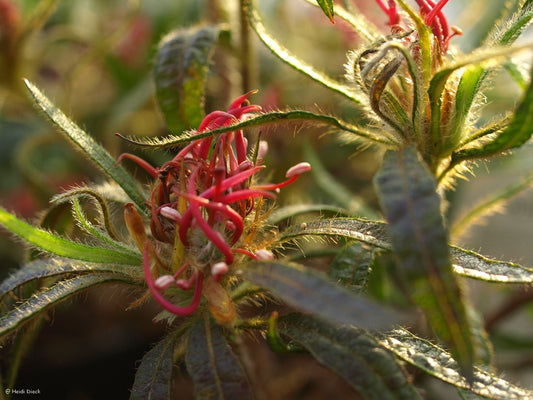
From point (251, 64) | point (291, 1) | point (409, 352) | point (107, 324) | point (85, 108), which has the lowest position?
point (409, 352)

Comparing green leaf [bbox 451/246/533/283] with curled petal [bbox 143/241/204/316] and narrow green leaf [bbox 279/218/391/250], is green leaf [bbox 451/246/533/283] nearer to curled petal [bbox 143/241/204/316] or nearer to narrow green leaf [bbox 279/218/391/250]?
narrow green leaf [bbox 279/218/391/250]

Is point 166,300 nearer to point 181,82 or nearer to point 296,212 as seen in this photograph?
point 296,212

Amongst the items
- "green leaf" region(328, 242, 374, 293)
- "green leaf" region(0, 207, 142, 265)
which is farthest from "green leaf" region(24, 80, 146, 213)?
"green leaf" region(328, 242, 374, 293)

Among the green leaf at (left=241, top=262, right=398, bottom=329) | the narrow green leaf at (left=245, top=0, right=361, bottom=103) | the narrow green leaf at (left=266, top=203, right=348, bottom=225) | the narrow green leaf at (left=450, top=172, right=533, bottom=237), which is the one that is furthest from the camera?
the narrow green leaf at (left=450, top=172, right=533, bottom=237)

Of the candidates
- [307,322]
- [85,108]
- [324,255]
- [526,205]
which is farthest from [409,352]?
[85,108]

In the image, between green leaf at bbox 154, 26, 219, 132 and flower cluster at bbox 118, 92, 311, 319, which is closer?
flower cluster at bbox 118, 92, 311, 319

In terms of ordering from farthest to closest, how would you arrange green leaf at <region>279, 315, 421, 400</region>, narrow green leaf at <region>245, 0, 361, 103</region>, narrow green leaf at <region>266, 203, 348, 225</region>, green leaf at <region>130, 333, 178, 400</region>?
narrow green leaf at <region>266, 203, 348, 225</region> < narrow green leaf at <region>245, 0, 361, 103</region> < green leaf at <region>130, 333, 178, 400</region> < green leaf at <region>279, 315, 421, 400</region>

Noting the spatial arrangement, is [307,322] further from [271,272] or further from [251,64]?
[251,64]

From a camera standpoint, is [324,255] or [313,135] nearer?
[324,255]
